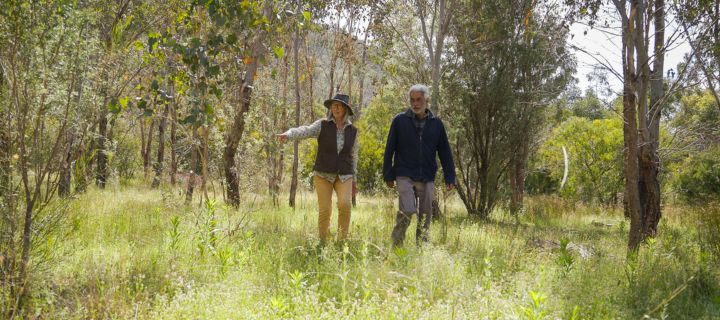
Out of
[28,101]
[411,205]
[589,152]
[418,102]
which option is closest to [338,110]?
[418,102]

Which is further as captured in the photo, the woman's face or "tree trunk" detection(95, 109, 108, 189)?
the woman's face

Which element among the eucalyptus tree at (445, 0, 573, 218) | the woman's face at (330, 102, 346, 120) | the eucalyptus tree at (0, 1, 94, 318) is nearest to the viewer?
the eucalyptus tree at (0, 1, 94, 318)

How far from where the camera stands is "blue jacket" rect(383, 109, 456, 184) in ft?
17.8

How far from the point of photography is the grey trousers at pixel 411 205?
5.29 m

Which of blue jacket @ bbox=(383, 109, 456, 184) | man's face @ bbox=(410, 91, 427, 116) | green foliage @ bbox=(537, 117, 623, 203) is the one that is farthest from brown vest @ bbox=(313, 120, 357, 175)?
green foliage @ bbox=(537, 117, 623, 203)

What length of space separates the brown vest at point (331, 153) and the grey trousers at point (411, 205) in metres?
0.59

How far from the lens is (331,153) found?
5406 millimetres

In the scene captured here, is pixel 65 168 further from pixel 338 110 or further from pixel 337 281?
pixel 338 110

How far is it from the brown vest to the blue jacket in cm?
41

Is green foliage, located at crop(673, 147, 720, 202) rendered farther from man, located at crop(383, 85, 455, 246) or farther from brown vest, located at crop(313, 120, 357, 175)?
brown vest, located at crop(313, 120, 357, 175)

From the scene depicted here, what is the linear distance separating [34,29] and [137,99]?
0.70 metres

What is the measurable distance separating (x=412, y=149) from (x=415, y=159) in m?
0.11

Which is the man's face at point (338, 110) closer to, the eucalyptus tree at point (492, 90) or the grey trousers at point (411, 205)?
the grey trousers at point (411, 205)

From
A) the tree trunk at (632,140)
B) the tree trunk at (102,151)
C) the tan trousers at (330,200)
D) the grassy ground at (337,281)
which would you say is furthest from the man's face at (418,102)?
the tree trunk at (102,151)
